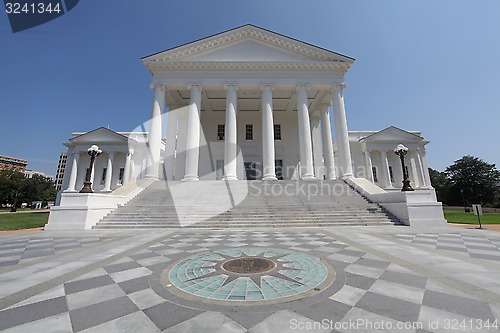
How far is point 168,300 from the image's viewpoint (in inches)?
124

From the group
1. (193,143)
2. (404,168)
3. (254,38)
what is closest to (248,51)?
(254,38)

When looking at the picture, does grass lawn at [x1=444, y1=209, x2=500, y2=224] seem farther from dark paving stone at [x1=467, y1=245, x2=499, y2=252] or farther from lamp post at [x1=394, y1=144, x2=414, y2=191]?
dark paving stone at [x1=467, y1=245, x2=499, y2=252]

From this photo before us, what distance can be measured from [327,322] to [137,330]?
7.34 feet

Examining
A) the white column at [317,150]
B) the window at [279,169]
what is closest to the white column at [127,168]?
the window at [279,169]

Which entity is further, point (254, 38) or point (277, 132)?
point (277, 132)

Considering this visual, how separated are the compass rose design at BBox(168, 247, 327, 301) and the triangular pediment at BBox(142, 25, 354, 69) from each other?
78.2ft

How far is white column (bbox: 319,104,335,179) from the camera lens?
84.9ft

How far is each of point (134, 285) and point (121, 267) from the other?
1.39 meters

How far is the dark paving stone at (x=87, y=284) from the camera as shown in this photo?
3643 mm

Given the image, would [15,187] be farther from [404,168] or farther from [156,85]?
[404,168]

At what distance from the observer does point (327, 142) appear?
27406 millimetres

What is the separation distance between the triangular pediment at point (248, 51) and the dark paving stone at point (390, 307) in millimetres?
25309

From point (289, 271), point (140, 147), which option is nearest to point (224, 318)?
point (289, 271)

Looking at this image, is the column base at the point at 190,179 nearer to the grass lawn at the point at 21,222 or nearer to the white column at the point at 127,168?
the grass lawn at the point at 21,222
